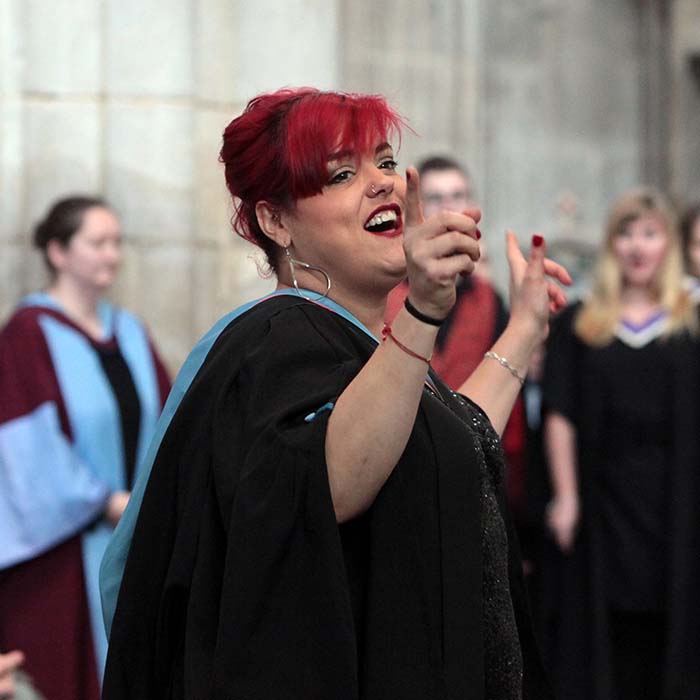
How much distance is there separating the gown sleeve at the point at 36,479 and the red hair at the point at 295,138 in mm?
2406

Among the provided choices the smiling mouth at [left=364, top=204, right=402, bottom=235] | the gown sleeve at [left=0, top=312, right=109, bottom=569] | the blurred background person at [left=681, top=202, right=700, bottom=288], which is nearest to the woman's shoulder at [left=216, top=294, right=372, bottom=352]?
the smiling mouth at [left=364, top=204, right=402, bottom=235]

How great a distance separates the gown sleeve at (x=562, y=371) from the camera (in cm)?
559

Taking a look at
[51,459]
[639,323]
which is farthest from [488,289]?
A: [51,459]

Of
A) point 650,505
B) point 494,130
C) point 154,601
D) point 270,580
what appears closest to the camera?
point 270,580

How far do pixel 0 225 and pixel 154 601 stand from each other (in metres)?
3.10

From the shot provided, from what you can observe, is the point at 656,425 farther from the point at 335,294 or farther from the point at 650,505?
the point at 335,294

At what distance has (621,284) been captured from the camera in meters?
5.60

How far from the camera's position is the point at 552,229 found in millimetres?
7551

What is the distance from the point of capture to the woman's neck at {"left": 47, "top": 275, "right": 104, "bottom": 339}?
5305mm

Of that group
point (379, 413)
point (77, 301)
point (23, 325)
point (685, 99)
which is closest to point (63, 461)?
point (23, 325)

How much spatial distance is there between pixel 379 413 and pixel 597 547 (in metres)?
3.35

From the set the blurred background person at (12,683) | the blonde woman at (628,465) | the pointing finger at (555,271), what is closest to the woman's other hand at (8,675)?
the blurred background person at (12,683)

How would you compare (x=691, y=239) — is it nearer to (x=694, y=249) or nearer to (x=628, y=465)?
(x=694, y=249)

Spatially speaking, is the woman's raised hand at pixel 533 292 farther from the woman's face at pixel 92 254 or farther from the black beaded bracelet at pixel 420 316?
the woman's face at pixel 92 254
